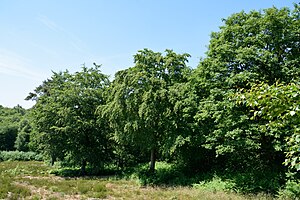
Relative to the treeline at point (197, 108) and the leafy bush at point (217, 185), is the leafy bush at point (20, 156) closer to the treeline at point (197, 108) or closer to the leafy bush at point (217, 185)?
the treeline at point (197, 108)

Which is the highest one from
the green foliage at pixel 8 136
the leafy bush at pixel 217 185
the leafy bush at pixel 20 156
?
the green foliage at pixel 8 136

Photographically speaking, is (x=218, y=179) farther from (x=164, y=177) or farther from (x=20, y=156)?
(x=20, y=156)

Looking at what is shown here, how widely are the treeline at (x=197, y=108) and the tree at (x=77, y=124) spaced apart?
0.10 metres

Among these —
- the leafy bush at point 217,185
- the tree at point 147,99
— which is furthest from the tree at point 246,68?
the tree at point 147,99

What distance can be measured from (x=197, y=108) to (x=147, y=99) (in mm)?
3691

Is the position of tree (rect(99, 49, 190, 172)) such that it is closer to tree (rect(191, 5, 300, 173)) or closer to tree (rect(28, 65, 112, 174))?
tree (rect(191, 5, 300, 173))

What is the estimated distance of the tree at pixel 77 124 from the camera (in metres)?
22.9

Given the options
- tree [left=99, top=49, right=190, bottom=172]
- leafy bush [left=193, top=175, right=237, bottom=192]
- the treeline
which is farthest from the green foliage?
leafy bush [left=193, top=175, right=237, bottom=192]

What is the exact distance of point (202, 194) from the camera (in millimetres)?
11734

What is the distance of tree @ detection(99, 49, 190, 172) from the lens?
56.3 feet

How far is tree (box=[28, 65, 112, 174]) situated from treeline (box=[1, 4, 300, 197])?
96 millimetres

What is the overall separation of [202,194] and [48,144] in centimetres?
1733

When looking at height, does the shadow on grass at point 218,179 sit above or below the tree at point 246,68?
below

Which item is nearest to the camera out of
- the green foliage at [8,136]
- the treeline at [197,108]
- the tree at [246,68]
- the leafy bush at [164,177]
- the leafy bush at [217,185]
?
the tree at [246,68]
